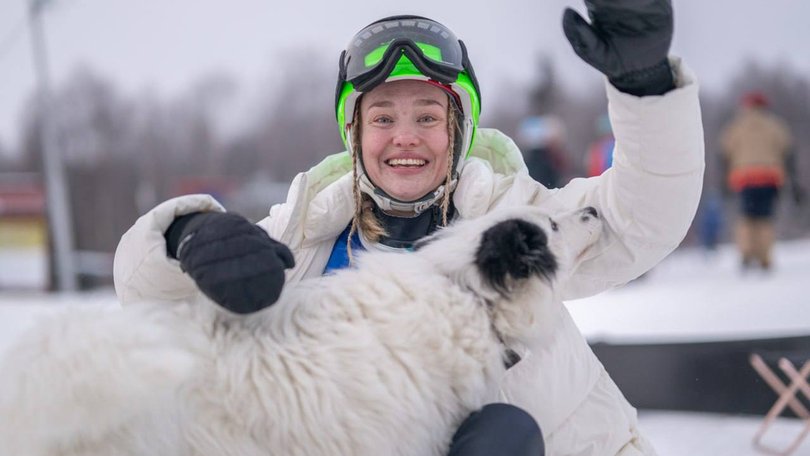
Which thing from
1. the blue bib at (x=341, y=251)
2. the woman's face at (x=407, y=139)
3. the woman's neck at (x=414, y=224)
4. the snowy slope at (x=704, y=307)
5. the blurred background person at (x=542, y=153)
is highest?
the woman's face at (x=407, y=139)

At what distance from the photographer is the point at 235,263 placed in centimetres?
142

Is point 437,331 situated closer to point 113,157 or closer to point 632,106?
point 632,106

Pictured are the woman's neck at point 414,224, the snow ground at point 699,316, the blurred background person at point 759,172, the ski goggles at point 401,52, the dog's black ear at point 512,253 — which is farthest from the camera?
the blurred background person at point 759,172

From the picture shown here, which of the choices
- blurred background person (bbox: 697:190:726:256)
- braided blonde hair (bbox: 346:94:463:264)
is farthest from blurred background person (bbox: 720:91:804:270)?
braided blonde hair (bbox: 346:94:463:264)

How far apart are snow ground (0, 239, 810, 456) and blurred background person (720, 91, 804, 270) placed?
51 centimetres

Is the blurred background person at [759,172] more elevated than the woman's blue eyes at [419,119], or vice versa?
the woman's blue eyes at [419,119]

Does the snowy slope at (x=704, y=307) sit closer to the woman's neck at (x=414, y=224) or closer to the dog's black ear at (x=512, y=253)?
the woman's neck at (x=414, y=224)

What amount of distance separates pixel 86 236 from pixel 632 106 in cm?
1281

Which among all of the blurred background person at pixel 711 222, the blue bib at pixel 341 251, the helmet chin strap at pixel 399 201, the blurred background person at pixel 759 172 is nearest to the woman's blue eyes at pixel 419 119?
the helmet chin strap at pixel 399 201

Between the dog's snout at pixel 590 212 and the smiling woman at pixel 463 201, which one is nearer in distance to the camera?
the smiling woman at pixel 463 201

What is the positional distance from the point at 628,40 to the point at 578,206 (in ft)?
1.82

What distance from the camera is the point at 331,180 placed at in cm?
230

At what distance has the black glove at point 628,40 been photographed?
1.42m

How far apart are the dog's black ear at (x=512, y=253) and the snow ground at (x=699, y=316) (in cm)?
88
